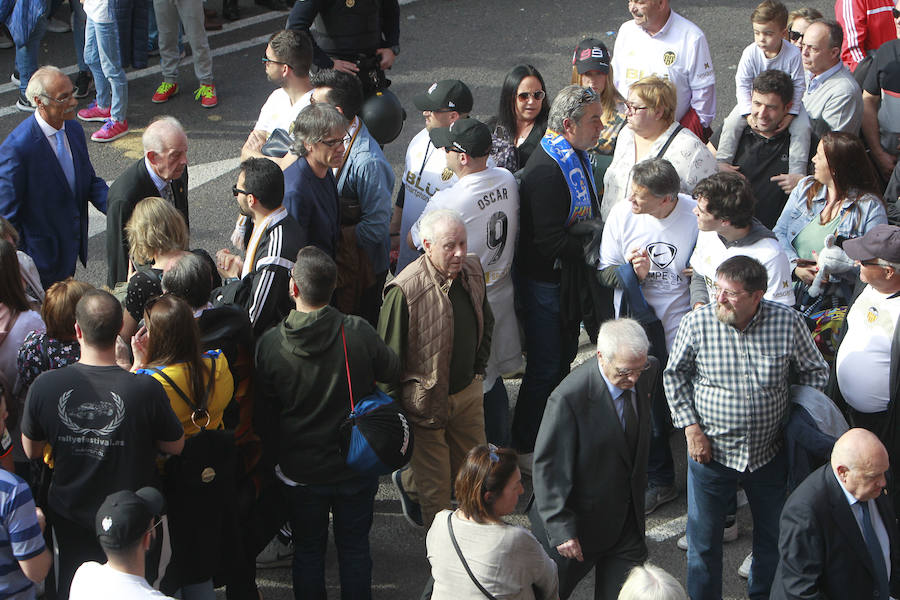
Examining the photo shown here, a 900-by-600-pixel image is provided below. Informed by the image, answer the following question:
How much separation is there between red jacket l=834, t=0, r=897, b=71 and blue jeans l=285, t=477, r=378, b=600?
5.69 m

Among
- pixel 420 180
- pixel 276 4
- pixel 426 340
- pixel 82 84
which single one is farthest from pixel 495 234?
pixel 276 4

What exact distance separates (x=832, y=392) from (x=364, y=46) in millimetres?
4667

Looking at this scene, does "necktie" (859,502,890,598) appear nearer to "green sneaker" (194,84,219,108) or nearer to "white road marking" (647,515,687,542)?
"white road marking" (647,515,687,542)

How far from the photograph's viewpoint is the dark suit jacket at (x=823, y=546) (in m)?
4.00

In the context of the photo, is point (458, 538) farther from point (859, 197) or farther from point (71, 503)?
point (859, 197)

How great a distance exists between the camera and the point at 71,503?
4.11 meters

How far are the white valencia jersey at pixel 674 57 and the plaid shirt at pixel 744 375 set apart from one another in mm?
2928

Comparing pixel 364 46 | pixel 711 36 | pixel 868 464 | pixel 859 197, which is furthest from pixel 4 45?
pixel 868 464

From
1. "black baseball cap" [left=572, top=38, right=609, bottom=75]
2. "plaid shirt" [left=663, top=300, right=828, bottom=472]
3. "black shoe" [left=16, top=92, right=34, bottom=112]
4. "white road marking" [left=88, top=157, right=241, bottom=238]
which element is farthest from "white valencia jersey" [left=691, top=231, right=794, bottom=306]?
"black shoe" [left=16, top=92, right=34, bottom=112]

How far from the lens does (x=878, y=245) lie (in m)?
4.79

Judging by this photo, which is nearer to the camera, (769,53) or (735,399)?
(735,399)

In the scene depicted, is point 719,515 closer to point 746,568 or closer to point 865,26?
point 746,568

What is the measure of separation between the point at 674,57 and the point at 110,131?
200 inches

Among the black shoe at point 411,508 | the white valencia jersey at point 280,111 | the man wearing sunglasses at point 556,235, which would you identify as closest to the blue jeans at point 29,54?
the white valencia jersey at point 280,111
